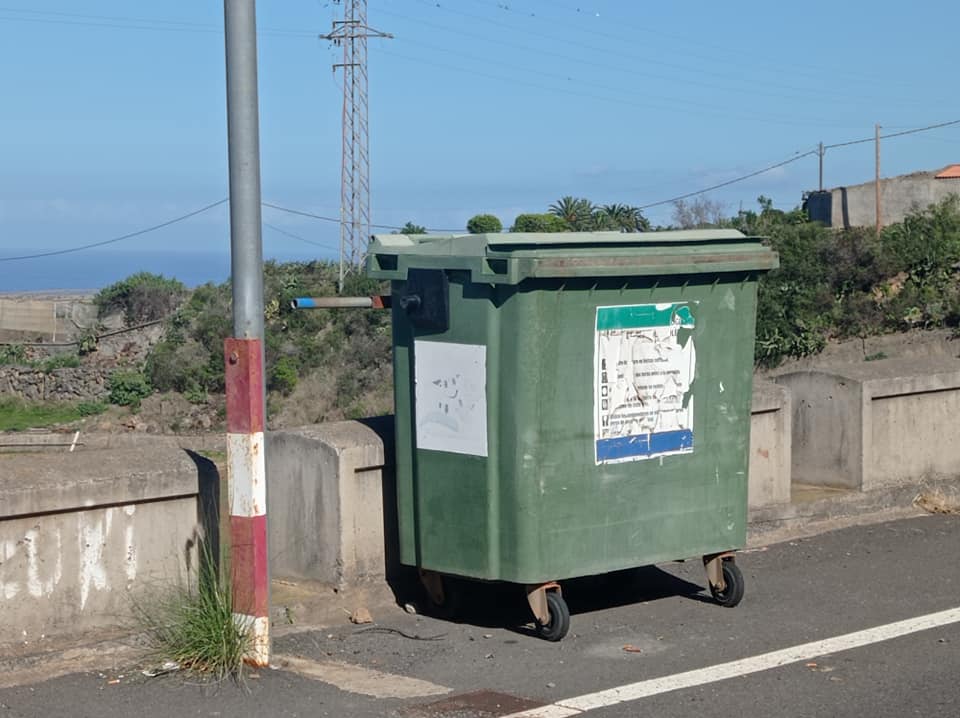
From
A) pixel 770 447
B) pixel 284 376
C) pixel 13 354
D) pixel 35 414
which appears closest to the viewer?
pixel 770 447

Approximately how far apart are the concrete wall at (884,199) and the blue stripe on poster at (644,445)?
45.2 meters

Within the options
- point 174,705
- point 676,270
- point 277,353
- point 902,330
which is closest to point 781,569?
point 676,270

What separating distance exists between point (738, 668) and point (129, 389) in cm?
4171

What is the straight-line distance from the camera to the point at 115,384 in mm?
46000

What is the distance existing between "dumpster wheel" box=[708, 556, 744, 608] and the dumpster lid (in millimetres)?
1550

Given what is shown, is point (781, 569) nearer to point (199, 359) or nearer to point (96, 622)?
point (96, 622)

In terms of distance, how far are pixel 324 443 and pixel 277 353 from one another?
38.3 meters

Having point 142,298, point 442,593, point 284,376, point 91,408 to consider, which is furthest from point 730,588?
point 142,298

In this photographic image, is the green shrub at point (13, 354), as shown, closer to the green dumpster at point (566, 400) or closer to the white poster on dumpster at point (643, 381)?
the green dumpster at point (566, 400)

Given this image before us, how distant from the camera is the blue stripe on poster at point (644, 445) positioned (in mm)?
6484

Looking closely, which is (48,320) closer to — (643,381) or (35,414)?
(35,414)

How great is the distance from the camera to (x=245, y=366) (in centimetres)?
579

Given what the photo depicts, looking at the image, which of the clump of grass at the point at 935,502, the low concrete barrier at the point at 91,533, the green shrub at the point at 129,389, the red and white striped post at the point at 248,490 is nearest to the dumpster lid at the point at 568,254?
the red and white striped post at the point at 248,490

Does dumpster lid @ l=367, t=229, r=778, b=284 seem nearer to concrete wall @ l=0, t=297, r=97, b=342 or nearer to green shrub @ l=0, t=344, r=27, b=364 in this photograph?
green shrub @ l=0, t=344, r=27, b=364
